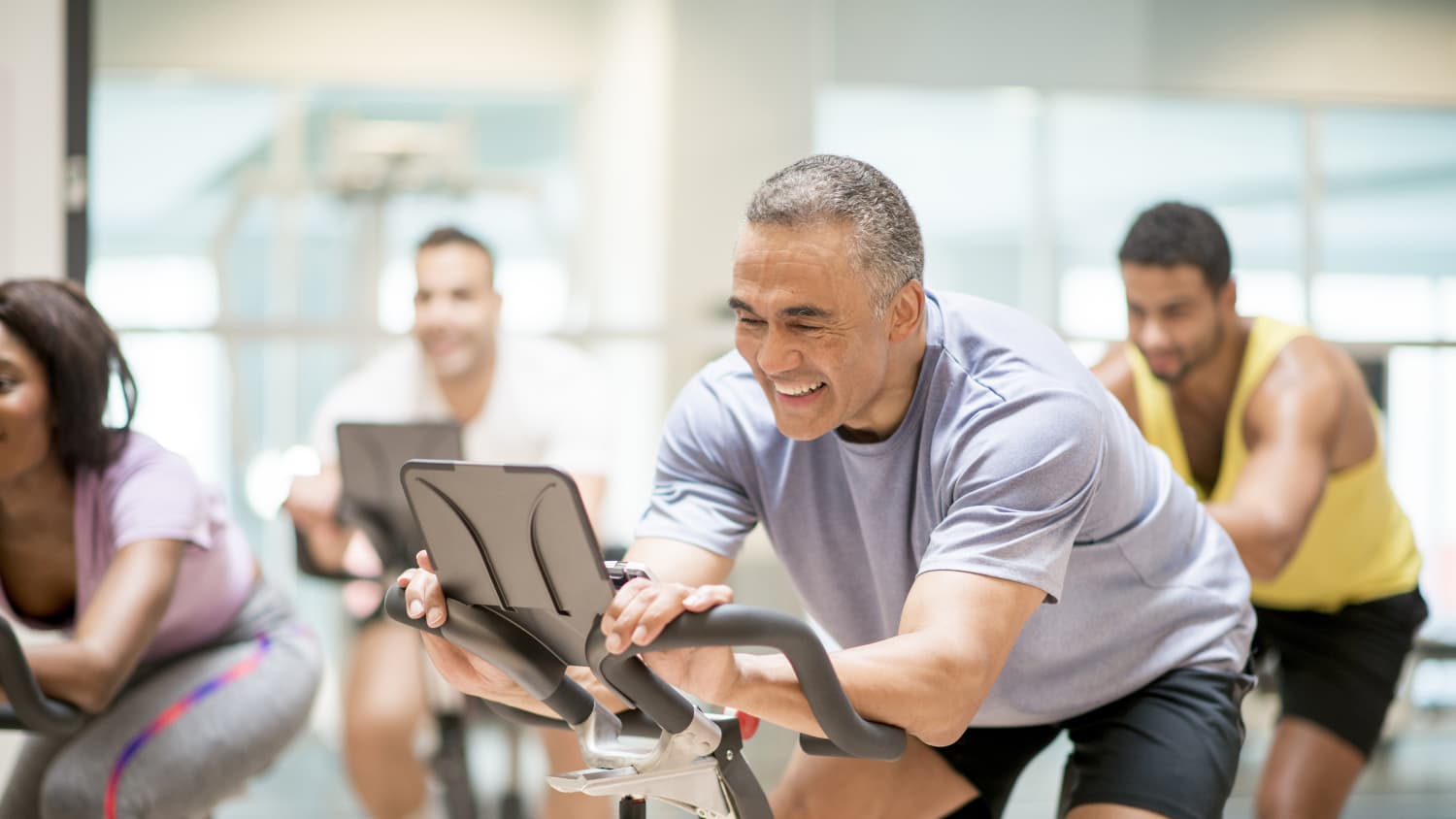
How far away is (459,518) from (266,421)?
109 inches

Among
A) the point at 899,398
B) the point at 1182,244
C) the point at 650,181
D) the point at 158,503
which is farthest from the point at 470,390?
the point at 899,398

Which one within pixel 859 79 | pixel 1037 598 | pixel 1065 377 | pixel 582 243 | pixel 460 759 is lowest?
pixel 460 759

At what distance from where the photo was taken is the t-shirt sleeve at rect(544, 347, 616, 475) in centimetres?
312

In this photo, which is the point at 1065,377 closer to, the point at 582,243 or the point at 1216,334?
the point at 1216,334

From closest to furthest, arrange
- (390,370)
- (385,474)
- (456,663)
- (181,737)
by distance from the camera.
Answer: (456,663)
(181,737)
(385,474)
(390,370)

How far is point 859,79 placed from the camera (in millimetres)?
4008

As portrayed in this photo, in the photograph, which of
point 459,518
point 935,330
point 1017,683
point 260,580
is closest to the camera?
point 459,518

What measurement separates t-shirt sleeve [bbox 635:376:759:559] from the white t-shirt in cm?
137

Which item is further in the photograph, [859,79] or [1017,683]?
[859,79]

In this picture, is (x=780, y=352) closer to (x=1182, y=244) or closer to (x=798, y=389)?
(x=798, y=389)

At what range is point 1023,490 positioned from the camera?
1420mm

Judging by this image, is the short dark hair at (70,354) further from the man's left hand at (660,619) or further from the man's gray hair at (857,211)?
the man's left hand at (660,619)

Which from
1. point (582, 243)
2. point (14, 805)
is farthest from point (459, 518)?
point (582, 243)

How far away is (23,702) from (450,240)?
1699 mm
